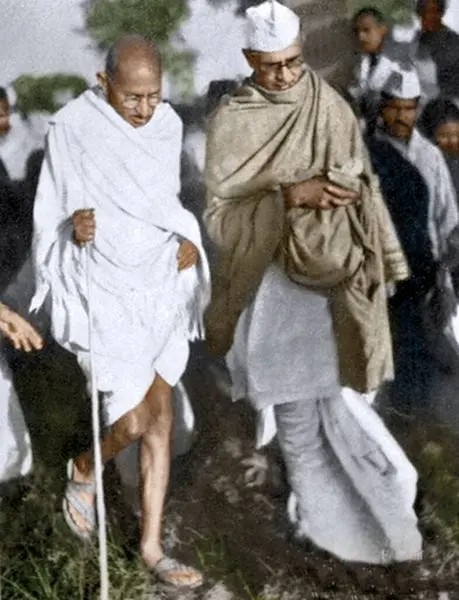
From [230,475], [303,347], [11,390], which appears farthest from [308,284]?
[11,390]

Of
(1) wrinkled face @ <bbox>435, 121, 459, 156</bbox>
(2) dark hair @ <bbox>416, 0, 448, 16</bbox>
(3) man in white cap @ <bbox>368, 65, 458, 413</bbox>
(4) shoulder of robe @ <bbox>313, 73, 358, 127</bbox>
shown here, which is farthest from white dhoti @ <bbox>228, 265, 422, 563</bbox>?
(2) dark hair @ <bbox>416, 0, 448, 16</bbox>

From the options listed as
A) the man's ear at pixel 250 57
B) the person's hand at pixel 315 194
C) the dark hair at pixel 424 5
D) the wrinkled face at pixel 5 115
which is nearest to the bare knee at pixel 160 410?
the person's hand at pixel 315 194

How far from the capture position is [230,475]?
6.14 m

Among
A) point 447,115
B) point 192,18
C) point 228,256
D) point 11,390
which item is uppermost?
point 192,18

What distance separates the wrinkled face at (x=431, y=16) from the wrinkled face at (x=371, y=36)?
0.51 feet

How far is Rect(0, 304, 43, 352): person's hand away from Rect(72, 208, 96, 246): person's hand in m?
0.39

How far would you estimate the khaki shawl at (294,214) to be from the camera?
19.9ft

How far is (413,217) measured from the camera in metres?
6.17

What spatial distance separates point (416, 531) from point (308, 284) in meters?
1.04

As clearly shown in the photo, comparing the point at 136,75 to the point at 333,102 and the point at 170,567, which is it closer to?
the point at 333,102

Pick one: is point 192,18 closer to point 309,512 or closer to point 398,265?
point 398,265

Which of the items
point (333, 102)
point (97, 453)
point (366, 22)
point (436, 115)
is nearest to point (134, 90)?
point (333, 102)

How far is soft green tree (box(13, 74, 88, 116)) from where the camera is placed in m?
6.05

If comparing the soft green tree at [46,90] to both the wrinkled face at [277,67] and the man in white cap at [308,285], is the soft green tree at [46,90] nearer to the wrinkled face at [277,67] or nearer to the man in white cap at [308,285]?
the man in white cap at [308,285]
